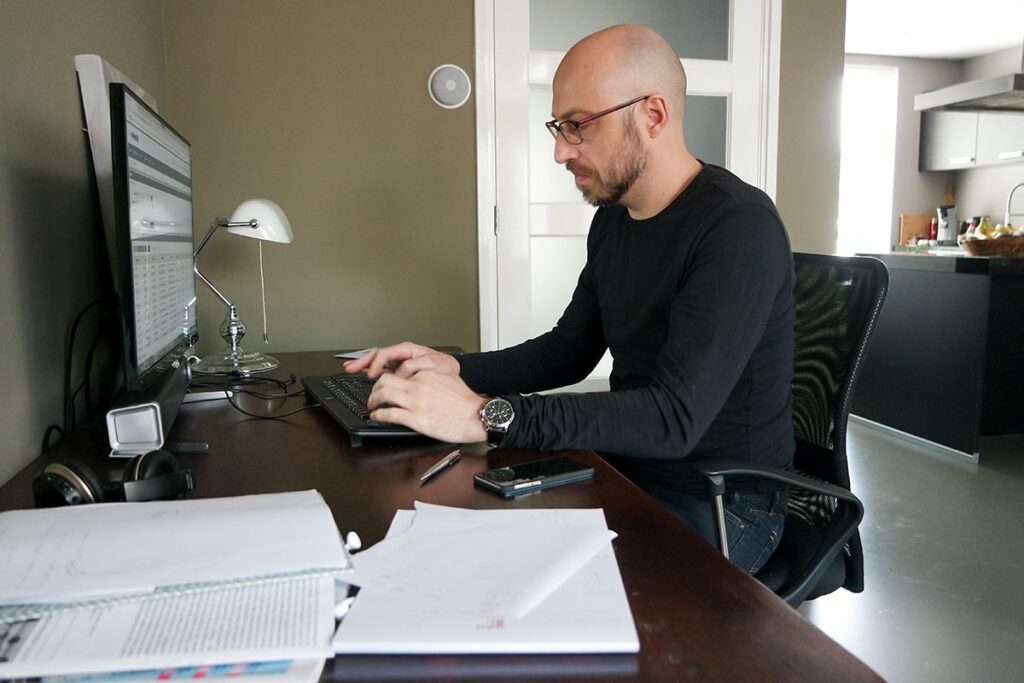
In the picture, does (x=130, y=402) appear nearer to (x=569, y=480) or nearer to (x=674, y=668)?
(x=569, y=480)

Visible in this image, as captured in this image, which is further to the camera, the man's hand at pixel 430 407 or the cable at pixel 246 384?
the cable at pixel 246 384

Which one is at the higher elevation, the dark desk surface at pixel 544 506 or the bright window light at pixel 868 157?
the bright window light at pixel 868 157

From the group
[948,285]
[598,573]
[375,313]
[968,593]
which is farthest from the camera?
[948,285]

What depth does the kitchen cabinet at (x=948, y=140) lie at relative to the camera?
6.61 m

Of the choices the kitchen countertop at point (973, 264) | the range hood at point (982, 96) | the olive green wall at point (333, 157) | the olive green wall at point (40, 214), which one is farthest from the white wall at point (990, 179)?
the olive green wall at point (40, 214)

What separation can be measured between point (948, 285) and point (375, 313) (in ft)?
8.51

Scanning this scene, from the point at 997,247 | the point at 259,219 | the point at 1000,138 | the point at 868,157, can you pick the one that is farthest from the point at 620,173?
the point at 868,157

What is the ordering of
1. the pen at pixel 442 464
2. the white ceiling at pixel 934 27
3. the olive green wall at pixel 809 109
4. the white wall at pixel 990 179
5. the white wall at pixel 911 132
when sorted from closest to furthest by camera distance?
1. the pen at pixel 442 464
2. the olive green wall at pixel 809 109
3. the white ceiling at pixel 934 27
4. the white wall at pixel 990 179
5. the white wall at pixel 911 132

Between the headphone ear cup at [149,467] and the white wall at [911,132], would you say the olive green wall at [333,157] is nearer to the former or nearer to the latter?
the headphone ear cup at [149,467]

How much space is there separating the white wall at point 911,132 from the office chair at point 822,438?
21.1 feet

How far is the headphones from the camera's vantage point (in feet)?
2.65

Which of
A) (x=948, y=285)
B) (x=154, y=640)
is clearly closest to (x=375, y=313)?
(x=154, y=640)

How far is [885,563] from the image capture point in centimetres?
236

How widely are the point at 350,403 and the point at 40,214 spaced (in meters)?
0.56
